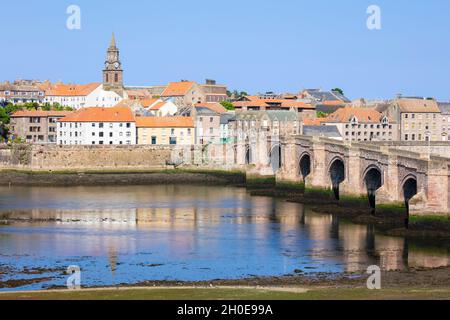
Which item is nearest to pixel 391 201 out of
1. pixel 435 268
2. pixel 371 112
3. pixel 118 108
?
pixel 435 268

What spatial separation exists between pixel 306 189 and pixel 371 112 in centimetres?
5170

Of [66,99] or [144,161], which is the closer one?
[144,161]

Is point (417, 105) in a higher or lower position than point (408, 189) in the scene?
higher

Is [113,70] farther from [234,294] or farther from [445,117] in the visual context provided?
[234,294]

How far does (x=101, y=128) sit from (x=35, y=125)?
12.6m

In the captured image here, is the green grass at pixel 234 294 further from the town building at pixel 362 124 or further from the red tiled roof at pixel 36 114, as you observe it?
the town building at pixel 362 124

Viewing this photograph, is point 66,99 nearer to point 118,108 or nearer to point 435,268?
point 118,108

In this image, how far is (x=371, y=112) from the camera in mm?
140500

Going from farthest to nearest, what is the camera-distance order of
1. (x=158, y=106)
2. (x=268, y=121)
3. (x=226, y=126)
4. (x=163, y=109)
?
(x=158, y=106) → (x=163, y=109) → (x=226, y=126) → (x=268, y=121)

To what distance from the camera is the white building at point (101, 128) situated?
123250mm

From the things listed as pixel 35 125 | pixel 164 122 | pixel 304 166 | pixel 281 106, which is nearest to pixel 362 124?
pixel 281 106

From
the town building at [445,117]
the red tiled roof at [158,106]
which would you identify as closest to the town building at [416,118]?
the town building at [445,117]

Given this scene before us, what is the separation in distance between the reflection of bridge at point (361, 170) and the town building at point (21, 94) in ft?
239

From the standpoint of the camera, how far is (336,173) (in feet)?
293
